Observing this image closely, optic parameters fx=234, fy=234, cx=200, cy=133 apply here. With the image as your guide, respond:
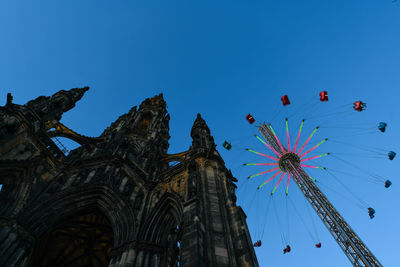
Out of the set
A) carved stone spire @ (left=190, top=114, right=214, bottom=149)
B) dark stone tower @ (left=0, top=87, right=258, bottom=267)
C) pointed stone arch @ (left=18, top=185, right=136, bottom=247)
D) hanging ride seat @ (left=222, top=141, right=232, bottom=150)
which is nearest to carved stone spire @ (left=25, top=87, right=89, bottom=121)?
dark stone tower @ (left=0, top=87, right=258, bottom=267)

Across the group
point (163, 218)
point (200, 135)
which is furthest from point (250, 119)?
point (163, 218)

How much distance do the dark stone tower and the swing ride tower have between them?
938 centimetres

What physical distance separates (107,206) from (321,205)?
16020mm

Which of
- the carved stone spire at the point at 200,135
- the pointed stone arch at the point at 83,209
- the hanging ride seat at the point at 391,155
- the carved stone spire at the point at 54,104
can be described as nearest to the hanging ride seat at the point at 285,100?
the carved stone spire at the point at 200,135

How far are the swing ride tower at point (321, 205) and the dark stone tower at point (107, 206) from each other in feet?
30.8

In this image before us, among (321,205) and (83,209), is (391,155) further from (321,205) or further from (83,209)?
(83,209)

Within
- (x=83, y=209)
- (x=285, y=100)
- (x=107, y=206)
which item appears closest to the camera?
(x=83, y=209)

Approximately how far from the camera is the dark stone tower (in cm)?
888

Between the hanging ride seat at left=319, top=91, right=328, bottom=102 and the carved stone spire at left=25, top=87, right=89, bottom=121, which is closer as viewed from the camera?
the carved stone spire at left=25, top=87, right=89, bottom=121

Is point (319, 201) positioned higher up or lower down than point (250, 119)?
lower down

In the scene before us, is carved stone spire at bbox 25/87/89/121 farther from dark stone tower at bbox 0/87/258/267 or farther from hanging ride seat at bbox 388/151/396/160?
hanging ride seat at bbox 388/151/396/160

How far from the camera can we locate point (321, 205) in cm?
1869

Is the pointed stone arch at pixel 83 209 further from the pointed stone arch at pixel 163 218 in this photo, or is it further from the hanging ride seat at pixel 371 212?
the hanging ride seat at pixel 371 212

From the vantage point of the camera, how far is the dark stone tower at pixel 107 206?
350 inches
